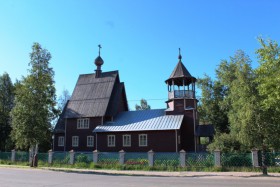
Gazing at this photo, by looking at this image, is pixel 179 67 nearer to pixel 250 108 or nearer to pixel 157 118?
pixel 157 118

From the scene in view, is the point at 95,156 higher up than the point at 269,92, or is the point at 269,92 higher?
the point at 269,92

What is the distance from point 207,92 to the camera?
47969mm

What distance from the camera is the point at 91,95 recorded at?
1592 inches

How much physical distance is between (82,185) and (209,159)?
1216 centimetres

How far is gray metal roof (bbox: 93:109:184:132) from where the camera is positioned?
3319cm

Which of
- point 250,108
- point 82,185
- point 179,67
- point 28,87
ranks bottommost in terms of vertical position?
point 82,185

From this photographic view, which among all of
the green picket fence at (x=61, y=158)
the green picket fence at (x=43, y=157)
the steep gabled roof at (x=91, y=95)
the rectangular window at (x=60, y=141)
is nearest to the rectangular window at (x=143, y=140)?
the steep gabled roof at (x=91, y=95)

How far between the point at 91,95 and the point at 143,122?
29.6 feet

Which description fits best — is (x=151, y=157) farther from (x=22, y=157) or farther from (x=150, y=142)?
(x=22, y=157)

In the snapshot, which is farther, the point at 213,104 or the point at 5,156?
the point at 213,104

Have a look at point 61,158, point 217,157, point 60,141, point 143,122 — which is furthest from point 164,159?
point 60,141

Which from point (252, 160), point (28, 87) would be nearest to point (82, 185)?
point (252, 160)

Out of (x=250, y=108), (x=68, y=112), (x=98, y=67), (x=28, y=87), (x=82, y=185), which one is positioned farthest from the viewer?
Result: (x=98, y=67)

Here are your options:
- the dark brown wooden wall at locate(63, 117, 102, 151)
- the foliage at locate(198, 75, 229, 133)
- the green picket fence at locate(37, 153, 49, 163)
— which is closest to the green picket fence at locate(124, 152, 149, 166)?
the green picket fence at locate(37, 153, 49, 163)
